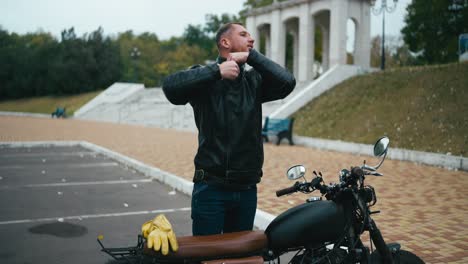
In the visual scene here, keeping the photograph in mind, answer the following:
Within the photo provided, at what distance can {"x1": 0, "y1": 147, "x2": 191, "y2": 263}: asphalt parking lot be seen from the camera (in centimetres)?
493

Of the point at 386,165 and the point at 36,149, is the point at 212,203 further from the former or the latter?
the point at 36,149

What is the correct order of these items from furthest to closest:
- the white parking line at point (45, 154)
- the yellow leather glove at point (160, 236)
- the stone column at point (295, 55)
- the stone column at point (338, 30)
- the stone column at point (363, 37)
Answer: the stone column at point (295, 55)
the stone column at point (363, 37)
the stone column at point (338, 30)
the white parking line at point (45, 154)
the yellow leather glove at point (160, 236)

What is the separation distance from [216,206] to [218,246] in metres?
0.31

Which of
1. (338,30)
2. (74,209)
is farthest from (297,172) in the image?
(338,30)

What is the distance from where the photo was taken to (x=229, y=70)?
2.46 metres

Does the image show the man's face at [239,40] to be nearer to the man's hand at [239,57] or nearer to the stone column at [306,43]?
the man's hand at [239,57]

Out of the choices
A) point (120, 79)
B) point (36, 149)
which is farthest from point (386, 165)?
point (120, 79)

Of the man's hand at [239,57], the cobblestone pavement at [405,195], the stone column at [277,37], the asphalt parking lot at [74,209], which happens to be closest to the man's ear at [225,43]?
the man's hand at [239,57]

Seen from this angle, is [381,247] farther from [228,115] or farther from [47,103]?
[47,103]

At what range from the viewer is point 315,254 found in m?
2.66

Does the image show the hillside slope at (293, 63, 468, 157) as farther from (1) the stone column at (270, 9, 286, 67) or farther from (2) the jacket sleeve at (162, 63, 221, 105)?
(1) the stone column at (270, 9, 286, 67)

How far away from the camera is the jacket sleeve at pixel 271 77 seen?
2.64 m

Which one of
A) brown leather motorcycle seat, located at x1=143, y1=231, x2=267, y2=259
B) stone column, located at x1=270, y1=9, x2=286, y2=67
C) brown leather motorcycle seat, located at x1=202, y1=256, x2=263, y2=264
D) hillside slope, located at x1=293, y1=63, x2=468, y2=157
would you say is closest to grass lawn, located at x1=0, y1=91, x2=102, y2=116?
stone column, located at x1=270, y1=9, x2=286, y2=67

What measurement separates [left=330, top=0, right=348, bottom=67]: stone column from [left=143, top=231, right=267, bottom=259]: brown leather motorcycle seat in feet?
89.6
